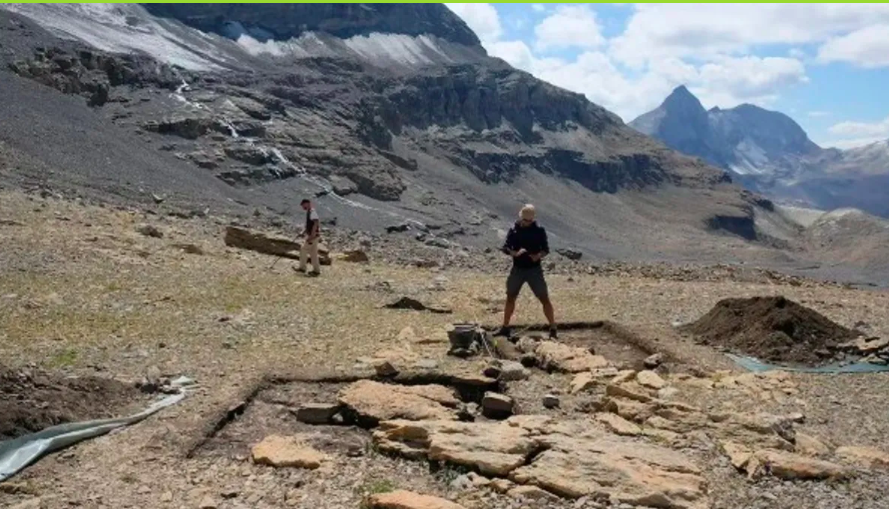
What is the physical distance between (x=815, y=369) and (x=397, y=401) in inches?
322

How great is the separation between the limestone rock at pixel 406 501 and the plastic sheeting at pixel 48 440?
3570mm

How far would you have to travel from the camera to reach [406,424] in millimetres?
Result: 9266

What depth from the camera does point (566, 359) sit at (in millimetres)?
13172

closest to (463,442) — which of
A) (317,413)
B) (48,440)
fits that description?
(317,413)

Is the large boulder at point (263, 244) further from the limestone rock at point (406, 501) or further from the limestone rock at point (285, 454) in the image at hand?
the limestone rock at point (406, 501)

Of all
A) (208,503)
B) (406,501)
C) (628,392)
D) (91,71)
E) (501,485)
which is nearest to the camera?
(406,501)

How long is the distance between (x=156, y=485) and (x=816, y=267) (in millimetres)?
157381

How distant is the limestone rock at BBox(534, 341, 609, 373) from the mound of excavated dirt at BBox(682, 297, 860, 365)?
12.9ft

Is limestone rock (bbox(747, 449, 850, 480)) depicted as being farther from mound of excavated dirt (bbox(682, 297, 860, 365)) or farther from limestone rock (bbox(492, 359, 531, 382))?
mound of excavated dirt (bbox(682, 297, 860, 365))

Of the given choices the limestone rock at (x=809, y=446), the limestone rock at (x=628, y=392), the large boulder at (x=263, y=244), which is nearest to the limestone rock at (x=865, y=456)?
the limestone rock at (x=809, y=446)

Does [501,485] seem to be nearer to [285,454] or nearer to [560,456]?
[560,456]

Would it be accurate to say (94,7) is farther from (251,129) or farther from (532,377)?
(532,377)

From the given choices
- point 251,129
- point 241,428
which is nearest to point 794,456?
point 241,428

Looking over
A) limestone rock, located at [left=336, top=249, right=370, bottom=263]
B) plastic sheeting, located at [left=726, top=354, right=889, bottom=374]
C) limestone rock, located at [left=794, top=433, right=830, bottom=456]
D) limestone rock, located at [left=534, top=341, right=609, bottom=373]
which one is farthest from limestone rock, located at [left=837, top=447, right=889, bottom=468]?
limestone rock, located at [left=336, top=249, right=370, bottom=263]
